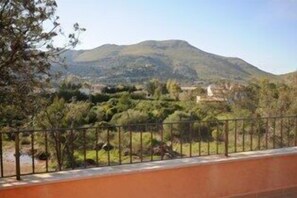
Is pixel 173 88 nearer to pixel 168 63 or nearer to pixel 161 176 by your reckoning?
pixel 168 63

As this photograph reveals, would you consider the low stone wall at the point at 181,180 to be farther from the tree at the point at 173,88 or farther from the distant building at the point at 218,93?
the tree at the point at 173,88

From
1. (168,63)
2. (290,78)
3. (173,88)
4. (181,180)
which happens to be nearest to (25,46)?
(181,180)

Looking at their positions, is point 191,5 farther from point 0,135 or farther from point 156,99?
point 156,99

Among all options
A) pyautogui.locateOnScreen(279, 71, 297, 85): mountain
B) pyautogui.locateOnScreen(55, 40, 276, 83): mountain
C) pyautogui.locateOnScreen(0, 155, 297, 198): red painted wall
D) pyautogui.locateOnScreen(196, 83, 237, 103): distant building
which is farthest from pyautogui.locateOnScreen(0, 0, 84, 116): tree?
pyautogui.locateOnScreen(196, 83, 237, 103): distant building

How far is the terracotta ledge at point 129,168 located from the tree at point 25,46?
43.3 inches

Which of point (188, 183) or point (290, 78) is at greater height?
point (290, 78)

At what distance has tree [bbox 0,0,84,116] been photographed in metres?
3.46

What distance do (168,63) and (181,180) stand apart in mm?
26644

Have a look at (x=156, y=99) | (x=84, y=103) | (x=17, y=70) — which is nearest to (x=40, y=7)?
(x=17, y=70)

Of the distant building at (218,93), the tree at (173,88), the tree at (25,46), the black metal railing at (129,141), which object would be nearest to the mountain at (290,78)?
the distant building at (218,93)

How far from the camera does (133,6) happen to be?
843cm

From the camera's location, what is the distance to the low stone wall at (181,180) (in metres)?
3.09

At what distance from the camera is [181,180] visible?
363cm

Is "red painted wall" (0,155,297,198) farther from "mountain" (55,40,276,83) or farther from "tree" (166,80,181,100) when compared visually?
"tree" (166,80,181,100)
